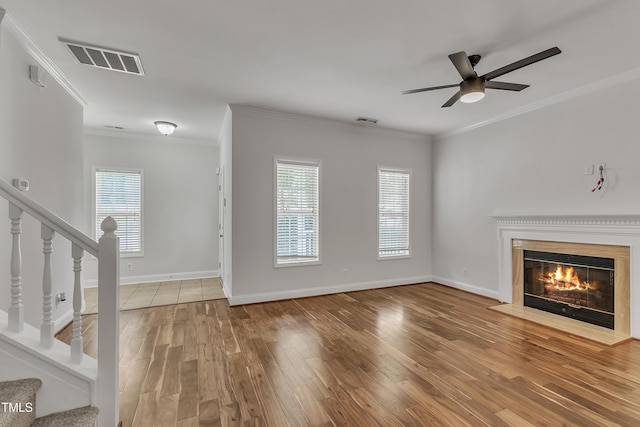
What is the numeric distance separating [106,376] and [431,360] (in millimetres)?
2471

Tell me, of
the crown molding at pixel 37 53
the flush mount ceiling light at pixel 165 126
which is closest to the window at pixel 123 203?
the flush mount ceiling light at pixel 165 126

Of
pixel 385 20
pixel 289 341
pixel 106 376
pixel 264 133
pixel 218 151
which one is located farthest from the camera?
pixel 218 151

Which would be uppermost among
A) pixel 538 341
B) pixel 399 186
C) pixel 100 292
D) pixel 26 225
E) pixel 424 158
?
pixel 424 158

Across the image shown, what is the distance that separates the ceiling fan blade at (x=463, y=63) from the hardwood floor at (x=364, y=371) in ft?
8.48

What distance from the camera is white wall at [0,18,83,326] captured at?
248 centimetres

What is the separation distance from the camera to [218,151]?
6.57 m

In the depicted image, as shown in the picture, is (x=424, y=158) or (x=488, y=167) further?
(x=424, y=158)

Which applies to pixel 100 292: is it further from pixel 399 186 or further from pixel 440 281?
pixel 440 281

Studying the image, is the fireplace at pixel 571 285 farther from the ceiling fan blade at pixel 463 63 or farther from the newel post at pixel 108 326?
the newel post at pixel 108 326

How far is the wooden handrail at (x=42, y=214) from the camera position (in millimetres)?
1662

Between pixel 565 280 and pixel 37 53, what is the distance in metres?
6.46

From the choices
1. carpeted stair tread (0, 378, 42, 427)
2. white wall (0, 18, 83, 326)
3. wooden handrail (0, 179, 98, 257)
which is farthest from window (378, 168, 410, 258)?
carpeted stair tread (0, 378, 42, 427)

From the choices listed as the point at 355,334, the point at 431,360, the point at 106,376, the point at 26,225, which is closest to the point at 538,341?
the point at 431,360

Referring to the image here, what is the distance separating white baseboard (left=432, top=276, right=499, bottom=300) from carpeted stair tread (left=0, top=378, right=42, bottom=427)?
525 cm
